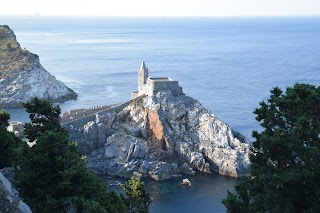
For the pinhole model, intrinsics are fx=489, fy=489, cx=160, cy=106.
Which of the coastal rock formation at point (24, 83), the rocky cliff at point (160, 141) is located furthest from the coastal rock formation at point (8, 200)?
the coastal rock formation at point (24, 83)

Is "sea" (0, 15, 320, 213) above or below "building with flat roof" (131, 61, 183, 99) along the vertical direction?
below

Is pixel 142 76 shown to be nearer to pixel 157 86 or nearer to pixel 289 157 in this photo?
pixel 157 86

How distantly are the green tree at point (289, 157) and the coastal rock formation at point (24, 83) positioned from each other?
5444cm

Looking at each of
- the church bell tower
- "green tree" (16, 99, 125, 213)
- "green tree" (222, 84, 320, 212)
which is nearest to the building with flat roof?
the church bell tower

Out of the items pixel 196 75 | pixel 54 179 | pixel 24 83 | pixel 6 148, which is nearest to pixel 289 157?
pixel 54 179

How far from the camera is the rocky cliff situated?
44.4 metres

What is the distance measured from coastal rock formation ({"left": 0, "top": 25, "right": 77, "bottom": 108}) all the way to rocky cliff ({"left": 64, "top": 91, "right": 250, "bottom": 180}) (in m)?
24.0

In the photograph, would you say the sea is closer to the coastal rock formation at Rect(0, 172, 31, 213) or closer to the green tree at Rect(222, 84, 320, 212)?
the green tree at Rect(222, 84, 320, 212)

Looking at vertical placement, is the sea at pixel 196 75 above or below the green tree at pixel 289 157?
below

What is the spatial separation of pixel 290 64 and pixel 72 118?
212 ft

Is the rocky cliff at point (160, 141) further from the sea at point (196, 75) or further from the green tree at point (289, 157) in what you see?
the green tree at point (289, 157)

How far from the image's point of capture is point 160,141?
154 feet

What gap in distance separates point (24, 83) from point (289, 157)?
58545mm

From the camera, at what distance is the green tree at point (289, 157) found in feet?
53.4
